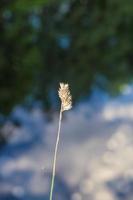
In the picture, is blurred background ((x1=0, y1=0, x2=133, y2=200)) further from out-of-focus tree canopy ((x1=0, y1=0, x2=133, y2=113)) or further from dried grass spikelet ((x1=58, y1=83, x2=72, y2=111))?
dried grass spikelet ((x1=58, y1=83, x2=72, y2=111))

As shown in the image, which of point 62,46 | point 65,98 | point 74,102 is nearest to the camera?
point 65,98

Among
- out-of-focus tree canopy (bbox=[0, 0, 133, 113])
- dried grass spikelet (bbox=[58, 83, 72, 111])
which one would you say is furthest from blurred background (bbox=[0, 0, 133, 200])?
dried grass spikelet (bbox=[58, 83, 72, 111])

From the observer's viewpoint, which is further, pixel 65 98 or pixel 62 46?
pixel 62 46

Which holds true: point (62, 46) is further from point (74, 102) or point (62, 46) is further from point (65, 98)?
point (65, 98)

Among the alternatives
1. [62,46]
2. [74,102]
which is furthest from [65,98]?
[62,46]

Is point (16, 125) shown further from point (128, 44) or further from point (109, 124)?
point (128, 44)
